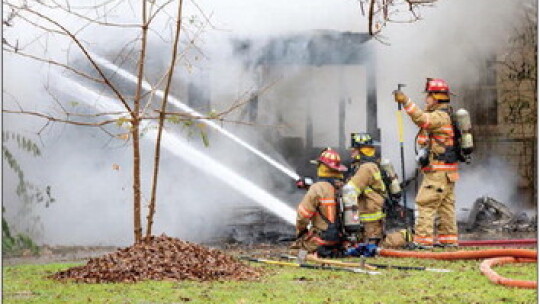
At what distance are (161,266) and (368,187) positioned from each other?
126 inches

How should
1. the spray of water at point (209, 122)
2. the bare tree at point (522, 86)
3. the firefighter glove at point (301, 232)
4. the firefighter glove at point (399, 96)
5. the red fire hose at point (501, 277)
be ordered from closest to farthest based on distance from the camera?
1. the red fire hose at point (501, 277)
2. the firefighter glove at point (301, 232)
3. the firefighter glove at point (399, 96)
4. the spray of water at point (209, 122)
5. the bare tree at point (522, 86)

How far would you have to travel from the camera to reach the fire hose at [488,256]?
826 centimetres

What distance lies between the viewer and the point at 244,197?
51.0ft

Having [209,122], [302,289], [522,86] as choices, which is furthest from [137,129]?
[522,86]

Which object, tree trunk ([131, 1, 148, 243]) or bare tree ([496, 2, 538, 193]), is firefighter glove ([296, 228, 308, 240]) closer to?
tree trunk ([131, 1, 148, 243])

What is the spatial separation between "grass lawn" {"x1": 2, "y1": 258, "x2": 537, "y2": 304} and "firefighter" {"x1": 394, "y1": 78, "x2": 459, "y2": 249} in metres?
2.02

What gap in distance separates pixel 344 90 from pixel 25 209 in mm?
Result: 5670

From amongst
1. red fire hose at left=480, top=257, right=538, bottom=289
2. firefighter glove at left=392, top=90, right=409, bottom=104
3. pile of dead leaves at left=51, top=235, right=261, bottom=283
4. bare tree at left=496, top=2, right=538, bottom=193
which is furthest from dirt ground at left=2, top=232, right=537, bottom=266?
bare tree at left=496, top=2, right=538, bottom=193

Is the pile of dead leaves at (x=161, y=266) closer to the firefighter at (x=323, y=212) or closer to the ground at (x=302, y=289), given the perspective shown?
the ground at (x=302, y=289)

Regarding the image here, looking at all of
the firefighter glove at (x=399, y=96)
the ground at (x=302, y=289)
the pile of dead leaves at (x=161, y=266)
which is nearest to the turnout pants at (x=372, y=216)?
the firefighter glove at (x=399, y=96)

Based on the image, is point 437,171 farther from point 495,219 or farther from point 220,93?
point 220,93

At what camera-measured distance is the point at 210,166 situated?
15062mm

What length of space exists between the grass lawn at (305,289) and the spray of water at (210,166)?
5617 millimetres

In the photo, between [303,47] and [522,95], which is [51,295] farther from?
[522,95]
